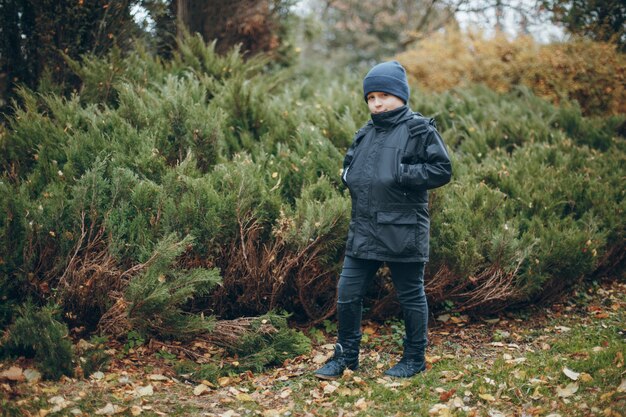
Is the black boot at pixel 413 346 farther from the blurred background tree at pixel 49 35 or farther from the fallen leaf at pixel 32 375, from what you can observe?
the blurred background tree at pixel 49 35

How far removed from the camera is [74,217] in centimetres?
427

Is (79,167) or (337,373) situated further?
(79,167)

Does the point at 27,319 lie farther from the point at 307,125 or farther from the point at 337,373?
the point at 307,125

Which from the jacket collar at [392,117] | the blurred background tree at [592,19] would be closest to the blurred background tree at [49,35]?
the jacket collar at [392,117]

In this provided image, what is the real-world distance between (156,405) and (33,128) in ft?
9.69

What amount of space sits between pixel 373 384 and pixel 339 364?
10.5 inches

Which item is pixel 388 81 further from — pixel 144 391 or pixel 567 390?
pixel 144 391

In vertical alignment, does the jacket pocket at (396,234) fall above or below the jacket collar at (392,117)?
below

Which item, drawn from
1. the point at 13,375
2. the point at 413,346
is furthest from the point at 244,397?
the point at 13,375

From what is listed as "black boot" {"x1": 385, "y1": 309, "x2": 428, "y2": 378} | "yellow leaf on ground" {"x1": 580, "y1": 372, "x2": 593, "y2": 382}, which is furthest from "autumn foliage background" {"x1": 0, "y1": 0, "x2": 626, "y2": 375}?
"yellow leaf on ground" {"x1": 580, "y1": 372, "x2": 593, "y2": 382}

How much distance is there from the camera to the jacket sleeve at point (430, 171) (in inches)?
144

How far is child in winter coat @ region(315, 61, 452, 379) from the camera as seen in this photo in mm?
3701

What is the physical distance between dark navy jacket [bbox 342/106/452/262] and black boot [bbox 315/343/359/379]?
0.70 meters

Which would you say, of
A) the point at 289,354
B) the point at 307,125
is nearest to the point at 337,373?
the point at 289,354
